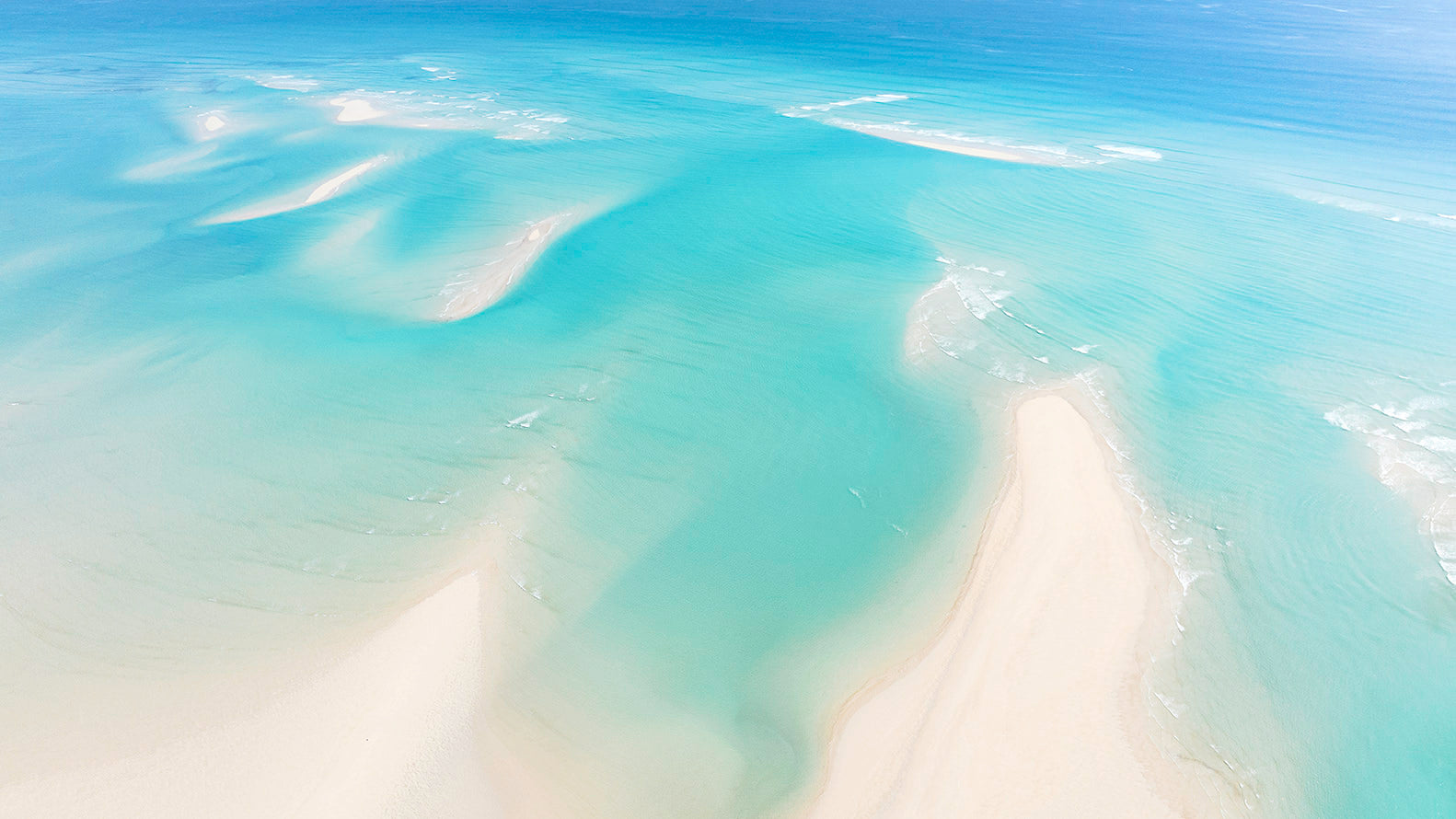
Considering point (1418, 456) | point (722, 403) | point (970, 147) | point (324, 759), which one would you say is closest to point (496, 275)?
point (722, 403)

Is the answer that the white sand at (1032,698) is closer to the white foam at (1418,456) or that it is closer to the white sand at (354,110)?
the white foam at (1418,456)

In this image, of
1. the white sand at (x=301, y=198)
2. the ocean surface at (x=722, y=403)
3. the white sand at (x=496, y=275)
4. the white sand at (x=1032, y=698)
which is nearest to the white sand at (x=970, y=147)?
the ocean surface at (x=722, y=403)

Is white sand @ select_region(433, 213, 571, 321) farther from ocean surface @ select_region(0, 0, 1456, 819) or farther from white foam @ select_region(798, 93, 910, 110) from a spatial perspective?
white foam @ select_region(798, 93, 910, 110)

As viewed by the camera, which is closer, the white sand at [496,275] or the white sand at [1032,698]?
the white sand at [1032,698]

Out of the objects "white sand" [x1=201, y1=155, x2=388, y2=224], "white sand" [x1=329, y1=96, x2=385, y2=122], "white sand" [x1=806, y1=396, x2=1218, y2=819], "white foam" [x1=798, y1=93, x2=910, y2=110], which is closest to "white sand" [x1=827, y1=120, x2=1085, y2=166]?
"white foam" [x1=798, y1=93, x2=910, y2=110]

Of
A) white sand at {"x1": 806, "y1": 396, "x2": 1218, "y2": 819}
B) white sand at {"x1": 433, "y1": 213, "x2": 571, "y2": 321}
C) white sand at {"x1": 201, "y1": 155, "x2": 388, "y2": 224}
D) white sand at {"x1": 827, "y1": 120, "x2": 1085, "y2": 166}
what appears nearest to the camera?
white sand at {"x1": 806, "y1": 396, "x2": 1218, "y2": 819}

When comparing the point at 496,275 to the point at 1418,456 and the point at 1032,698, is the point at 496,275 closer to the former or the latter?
the point at 1032,698

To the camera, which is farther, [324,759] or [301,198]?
[301,198]
